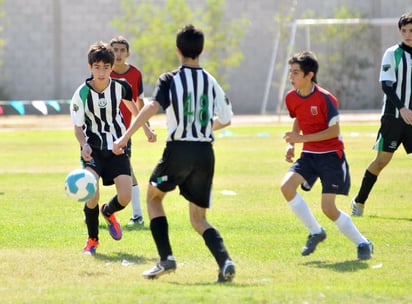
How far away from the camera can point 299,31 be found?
153ft

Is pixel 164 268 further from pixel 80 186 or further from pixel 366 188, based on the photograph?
pixel 366 188

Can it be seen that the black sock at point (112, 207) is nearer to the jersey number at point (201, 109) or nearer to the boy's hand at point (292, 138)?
the boy's hand at point (292, 138)

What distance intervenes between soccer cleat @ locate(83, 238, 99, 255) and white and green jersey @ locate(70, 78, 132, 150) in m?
0.92

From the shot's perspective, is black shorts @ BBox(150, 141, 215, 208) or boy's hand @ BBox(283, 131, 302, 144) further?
boy's hand @ BBox(283, 131, 302, 144)

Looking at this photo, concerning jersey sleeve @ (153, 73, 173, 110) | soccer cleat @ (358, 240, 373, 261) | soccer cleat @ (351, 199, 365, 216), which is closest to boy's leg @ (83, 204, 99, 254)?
jersey sleeve @ (153, 73, 173, 110)

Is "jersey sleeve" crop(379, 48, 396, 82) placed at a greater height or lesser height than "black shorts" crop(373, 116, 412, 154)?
greater

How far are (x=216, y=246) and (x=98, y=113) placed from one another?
2.52 metres

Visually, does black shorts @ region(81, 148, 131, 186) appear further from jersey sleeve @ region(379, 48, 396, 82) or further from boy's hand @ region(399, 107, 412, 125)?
jersey sleeve @ region(379, 48, 396, 82)

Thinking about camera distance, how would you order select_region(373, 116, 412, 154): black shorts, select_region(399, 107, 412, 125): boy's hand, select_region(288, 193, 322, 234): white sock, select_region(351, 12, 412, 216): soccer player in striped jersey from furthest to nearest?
1. select_region(373, 116, 412, 154): black shorts
2. select_region(351, 12, 412, 216): soccer player in striped jersey
3. select_region(399, 107, 412, 125): boy's hand
4. select_region(288, 193, 322, 234): white sock

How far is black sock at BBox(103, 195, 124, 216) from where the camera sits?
9914 mm

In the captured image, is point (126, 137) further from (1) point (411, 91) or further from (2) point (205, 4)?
(2) point (205, 4)

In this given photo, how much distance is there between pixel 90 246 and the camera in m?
9.66

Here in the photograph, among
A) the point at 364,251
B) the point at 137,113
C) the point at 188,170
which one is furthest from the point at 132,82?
the point at 188,170

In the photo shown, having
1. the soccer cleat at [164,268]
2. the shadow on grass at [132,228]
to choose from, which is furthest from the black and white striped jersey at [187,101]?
the shadow on grass at [132,228]
